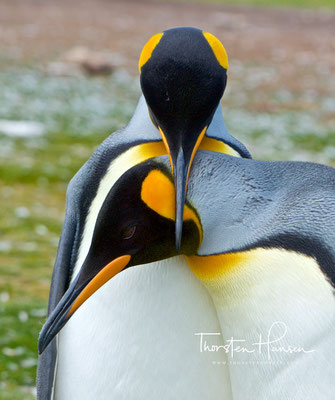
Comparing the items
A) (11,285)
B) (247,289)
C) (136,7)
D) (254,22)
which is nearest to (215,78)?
(247,289)

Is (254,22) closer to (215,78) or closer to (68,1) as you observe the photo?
(68,1)

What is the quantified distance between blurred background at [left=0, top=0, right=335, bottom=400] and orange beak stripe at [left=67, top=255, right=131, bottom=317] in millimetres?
1184

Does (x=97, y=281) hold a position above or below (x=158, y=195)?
below

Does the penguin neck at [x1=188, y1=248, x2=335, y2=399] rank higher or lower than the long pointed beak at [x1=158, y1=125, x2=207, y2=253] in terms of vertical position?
lower

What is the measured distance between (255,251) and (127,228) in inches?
12.9

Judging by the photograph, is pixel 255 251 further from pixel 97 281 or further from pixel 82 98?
pixel 82 98

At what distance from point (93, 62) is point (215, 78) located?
12161 millimetres

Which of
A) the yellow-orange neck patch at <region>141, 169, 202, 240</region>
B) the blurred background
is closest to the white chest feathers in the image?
the yellow-orange neck patch at <region>141, 169, 202, 240</region>

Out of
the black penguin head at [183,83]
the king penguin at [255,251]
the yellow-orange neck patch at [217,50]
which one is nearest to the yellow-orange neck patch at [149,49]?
the black penguin head at [183,83]

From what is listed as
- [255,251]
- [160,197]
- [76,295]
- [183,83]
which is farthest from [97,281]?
[183,83]

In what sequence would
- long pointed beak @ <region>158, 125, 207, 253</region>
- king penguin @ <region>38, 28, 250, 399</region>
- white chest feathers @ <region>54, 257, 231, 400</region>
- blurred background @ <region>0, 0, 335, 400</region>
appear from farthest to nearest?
blurred background @ <region>0, 0, 335, 400</region>, white chest feathers @ <region>54, 257, 231, 400</region>, king penguin @ <region>38, 28, 250, 399</region>, long pointed beak @ <region>158, 125, 207, 253</region>

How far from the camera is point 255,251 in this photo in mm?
1907

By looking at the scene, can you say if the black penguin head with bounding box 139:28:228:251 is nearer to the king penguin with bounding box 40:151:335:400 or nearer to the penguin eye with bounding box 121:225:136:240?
the king penguin with bounding box 40:151:335:400

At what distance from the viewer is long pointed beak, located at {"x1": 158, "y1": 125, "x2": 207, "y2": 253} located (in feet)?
5.95
